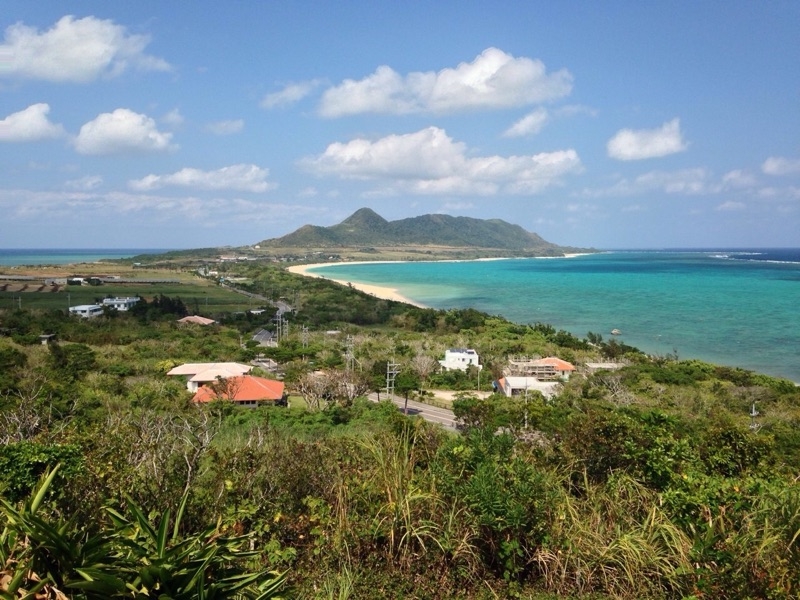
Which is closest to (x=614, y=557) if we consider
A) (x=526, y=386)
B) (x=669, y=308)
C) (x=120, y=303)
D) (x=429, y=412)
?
(x=429, y=412)

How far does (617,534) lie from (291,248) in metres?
156

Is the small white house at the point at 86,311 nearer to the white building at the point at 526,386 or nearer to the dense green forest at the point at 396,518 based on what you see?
the white building at the point at 526,386

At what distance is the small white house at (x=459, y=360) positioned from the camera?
85.7 ft

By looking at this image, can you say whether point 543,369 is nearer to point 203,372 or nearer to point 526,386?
point 526,386

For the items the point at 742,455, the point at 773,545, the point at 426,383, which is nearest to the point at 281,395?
the point at 426,383

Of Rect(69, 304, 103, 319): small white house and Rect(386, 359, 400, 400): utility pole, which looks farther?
Rect(69, 304, 103, 319): small white house

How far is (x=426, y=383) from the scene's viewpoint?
2438 centimetres

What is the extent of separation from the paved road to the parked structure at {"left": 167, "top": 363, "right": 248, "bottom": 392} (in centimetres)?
533

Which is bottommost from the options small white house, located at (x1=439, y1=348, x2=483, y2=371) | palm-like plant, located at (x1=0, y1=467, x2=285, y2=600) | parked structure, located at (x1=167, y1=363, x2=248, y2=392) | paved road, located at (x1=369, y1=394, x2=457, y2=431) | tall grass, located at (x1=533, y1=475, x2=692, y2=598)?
paved road, located at (x1=369, y1=394, x2=457, y2=431)

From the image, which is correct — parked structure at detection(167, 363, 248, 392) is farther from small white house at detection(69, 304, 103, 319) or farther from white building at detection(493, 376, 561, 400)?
small white house at detection(69, 304, 103, 319)

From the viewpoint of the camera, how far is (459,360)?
86.9 feet

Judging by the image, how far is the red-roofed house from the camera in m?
16.7

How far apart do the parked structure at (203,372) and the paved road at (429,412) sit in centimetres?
533

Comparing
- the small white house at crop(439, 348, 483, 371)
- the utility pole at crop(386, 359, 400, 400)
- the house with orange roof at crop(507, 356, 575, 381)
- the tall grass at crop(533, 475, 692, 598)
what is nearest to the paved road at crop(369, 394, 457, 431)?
the utility pole at crop(386, 359, 400, 400)
